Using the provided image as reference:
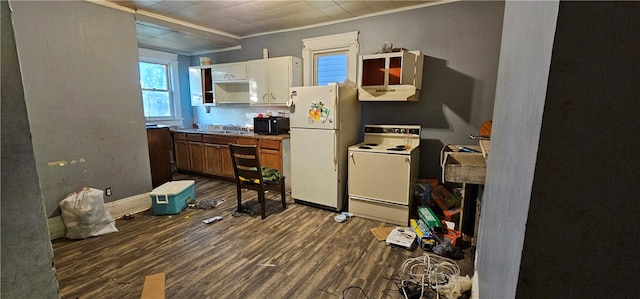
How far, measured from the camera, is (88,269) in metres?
2.11

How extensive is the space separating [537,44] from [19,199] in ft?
4.08

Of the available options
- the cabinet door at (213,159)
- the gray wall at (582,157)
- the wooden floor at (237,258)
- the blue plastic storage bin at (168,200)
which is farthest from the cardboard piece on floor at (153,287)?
the cabinet door at (213,159)

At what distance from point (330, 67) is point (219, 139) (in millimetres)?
2111

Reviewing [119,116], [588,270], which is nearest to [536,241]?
[588,270]

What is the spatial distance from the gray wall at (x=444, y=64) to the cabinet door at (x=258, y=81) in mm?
1398

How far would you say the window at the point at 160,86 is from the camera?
4827mm

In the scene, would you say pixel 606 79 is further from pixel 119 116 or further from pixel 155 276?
pixel 119 116

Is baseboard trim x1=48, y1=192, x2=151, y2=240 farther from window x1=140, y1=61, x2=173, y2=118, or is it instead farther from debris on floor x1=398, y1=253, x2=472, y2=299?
debris on floor x1=398, y1=253, x2=472, y2=299

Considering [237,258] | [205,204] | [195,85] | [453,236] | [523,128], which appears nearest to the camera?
[523,128]

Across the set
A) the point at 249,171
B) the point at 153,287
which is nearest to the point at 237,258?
the point at 153,287

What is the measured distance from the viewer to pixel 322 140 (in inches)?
125

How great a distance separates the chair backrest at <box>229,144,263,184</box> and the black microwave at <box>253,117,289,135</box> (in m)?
1.13

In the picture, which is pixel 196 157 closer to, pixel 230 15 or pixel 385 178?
pixel 230 15

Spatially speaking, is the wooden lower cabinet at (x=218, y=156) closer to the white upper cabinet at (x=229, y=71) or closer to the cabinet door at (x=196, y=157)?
the cabinet door at (x=196, y=157)
